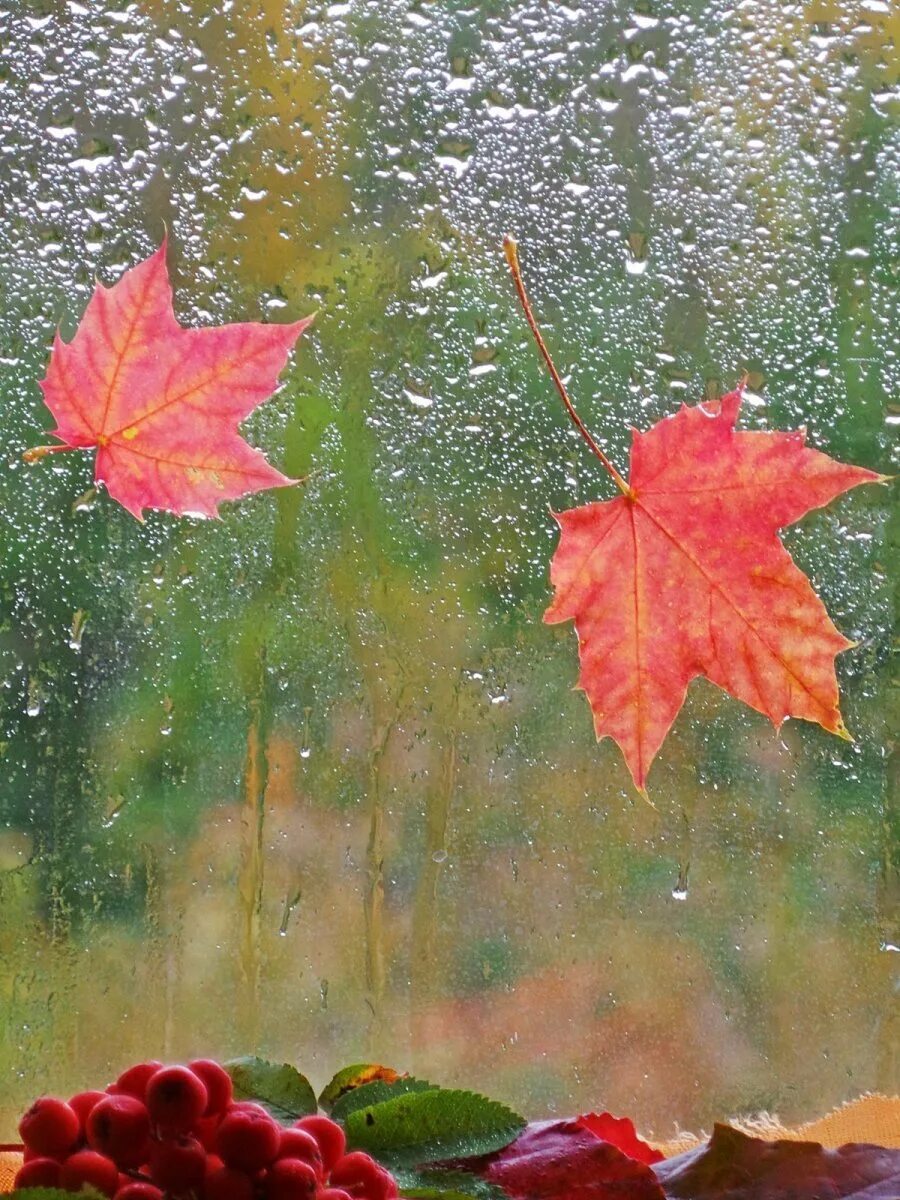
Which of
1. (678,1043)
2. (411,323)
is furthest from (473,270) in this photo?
(678,1043)

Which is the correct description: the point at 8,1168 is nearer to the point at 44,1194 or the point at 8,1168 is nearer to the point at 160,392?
the point at 44,1194

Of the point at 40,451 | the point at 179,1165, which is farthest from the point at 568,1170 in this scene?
the point at 40,451

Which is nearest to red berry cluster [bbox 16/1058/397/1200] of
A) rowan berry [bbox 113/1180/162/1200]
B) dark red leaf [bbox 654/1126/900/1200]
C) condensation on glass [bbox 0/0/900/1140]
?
rowan berry [bbox 113/1180/162/1200]

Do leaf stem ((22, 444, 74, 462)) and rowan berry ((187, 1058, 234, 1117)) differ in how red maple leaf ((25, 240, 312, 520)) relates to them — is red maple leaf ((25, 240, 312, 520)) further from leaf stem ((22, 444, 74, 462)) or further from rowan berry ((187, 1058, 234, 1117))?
rowan berry ((187, 1058, 234, 1117))

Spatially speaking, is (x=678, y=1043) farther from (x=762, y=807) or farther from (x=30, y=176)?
(x=30, y=176)

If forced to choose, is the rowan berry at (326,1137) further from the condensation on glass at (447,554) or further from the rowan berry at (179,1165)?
the condensation on glass at (447,554)

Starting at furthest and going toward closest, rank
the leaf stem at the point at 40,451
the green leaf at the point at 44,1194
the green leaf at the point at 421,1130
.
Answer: the leaf stem at the point at 40,451 → the green leaf at the point at 421,1130 → the green leaf at the point at 44,1194

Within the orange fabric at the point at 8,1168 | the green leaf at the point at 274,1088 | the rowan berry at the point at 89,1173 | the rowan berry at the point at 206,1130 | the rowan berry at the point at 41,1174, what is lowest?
the orange fabric at the point at 8,1168

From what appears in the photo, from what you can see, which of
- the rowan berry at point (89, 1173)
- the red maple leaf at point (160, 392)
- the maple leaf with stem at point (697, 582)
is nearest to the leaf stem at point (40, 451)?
the red maple leaf at point (160, 392)
